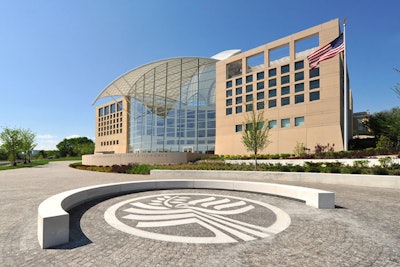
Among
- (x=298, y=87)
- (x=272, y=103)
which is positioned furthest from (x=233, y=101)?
(x=298, y=87)

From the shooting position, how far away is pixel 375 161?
17.2m

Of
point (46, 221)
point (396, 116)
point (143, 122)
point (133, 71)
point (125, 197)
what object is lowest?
point (125, 197)

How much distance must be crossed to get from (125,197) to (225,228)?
5.49 metres

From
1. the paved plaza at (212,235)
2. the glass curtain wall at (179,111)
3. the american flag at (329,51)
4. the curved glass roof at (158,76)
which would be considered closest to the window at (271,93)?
the american flag at (329,51)

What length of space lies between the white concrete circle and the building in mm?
13536

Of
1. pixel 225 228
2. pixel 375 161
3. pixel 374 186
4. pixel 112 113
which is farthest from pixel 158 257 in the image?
pixel 112 113

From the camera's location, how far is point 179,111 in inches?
1795

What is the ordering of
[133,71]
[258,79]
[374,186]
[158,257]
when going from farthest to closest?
[133,71] < [258,79] < [374,186] < [158,257]

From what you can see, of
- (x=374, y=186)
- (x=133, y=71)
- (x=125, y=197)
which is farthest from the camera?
(x=133, y=71)

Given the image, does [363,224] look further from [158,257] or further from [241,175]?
[241,175]

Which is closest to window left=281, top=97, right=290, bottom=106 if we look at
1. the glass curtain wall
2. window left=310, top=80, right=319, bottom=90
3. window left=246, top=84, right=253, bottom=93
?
window left=310, top=80, right=319, bottom=90

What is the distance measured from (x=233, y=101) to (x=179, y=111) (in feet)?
39.6

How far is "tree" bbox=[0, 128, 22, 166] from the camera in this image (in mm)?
39850

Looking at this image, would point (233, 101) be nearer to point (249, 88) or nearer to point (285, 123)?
point (249, 88)
